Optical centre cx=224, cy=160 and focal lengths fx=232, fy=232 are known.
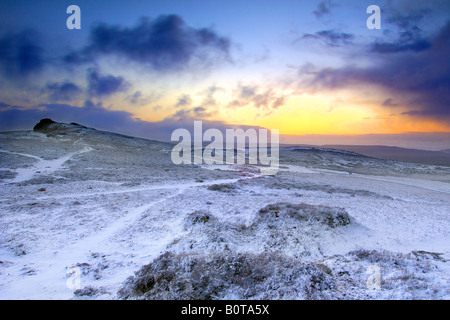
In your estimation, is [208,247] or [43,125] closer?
[208,247]

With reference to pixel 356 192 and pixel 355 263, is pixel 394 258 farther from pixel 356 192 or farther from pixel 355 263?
pixel 356 192

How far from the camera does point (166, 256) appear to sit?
27.6 feet

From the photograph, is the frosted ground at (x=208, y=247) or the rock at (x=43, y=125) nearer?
the frosted ground at (x=208, y=247)

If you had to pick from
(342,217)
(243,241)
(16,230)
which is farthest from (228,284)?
(16,230)

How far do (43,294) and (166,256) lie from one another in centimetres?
368
